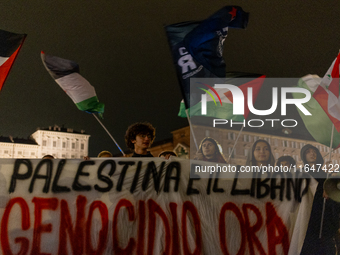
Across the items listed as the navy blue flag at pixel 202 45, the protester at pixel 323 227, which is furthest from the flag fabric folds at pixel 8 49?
the protester at pixel 323 227

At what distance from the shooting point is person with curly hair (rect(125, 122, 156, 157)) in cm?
534

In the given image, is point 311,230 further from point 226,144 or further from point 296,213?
point 226,144

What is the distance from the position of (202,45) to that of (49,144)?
8831cm

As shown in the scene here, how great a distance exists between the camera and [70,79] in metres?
8.69

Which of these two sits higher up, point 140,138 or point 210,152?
point 140,138

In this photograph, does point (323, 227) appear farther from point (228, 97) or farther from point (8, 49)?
point (8, 49)

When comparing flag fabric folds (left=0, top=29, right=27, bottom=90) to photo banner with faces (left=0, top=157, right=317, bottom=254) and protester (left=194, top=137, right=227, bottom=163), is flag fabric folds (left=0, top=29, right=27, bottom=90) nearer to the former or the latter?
photo banner with faces (left=0, top=157, right=317, bottom=254)

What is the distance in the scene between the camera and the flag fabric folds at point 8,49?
266 inches

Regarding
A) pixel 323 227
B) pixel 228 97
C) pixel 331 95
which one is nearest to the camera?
pixel 323 227

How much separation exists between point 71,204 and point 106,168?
0.57 metres

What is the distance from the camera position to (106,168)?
482cm

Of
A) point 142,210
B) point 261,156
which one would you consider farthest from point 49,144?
point 142,210

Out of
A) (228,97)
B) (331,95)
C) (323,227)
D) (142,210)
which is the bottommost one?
(323,227)

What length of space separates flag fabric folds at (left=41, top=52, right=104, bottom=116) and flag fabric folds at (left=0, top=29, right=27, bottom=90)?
4.22 ft
